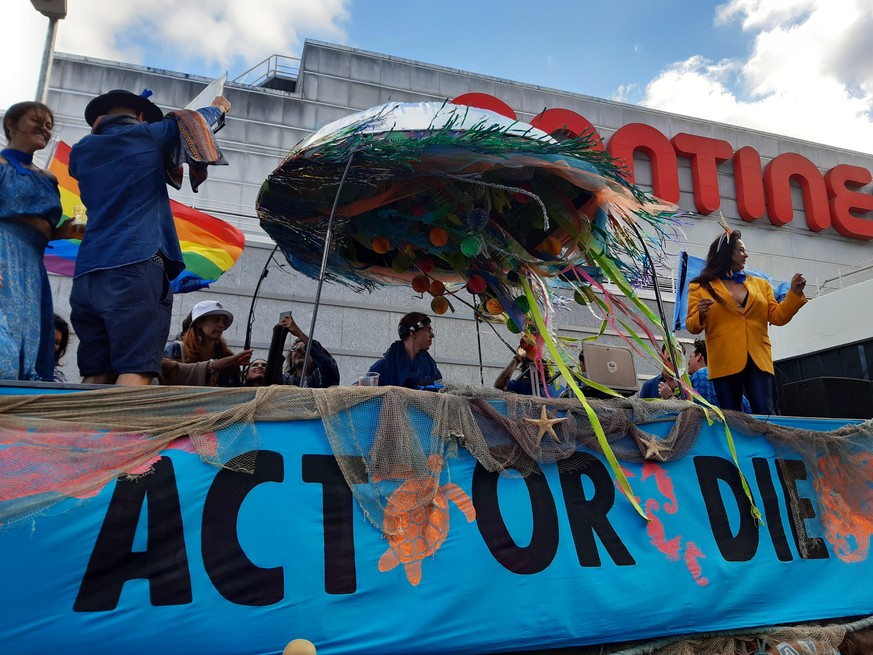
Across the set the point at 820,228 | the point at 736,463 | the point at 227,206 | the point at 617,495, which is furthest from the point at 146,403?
Result: the point at 820,228

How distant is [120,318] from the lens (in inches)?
128

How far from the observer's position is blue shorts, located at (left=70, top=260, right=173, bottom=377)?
128 inches

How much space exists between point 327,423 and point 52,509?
3.58 ft

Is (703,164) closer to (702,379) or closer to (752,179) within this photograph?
(752,179)

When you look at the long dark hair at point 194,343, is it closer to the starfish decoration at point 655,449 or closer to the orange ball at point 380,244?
the orange ball at point 380,244

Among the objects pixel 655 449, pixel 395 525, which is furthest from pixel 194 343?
pixel 655 449

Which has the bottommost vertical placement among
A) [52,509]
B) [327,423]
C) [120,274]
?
[52,509]

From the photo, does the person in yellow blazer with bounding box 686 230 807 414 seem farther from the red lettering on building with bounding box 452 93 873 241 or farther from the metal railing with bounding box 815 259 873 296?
the metal railing with bounding box 815 259 873 296

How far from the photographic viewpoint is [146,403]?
2.92 meters

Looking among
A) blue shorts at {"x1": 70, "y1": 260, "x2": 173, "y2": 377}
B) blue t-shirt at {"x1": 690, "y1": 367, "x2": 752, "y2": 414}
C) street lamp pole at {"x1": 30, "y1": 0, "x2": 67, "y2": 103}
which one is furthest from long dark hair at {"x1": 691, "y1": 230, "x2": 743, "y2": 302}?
street lamp pole at {"x1": 30, "y1": 0, "x2": 67, "y2": 103}

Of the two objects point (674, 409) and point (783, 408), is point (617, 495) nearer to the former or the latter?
point (674, 409)

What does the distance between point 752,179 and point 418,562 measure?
12661 mm

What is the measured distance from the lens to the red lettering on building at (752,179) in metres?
12.6

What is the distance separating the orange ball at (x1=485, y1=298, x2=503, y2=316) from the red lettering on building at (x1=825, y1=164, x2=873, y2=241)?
11480 mm
